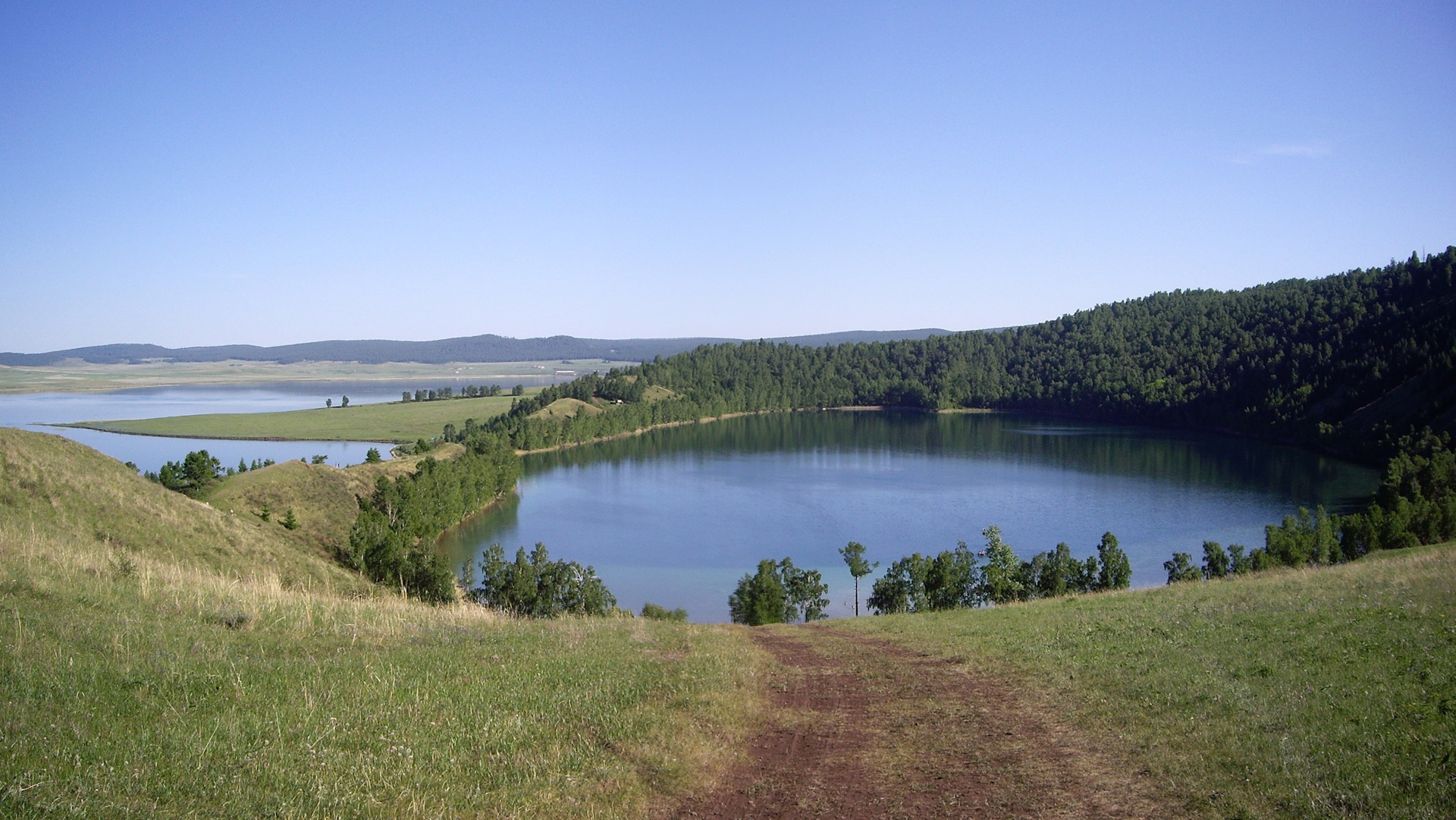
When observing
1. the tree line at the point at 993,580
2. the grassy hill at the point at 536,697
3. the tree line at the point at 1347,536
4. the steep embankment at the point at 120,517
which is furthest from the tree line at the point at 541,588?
the tree line at the point at 1347,536

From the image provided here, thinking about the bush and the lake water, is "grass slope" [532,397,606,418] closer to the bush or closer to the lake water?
the lake water

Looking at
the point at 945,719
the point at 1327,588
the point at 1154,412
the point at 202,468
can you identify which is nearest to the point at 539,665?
the point at 945,719

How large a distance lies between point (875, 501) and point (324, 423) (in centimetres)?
10952

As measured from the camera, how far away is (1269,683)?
998 cm

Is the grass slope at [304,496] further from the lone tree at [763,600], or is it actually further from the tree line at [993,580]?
the tree line at [993,580]

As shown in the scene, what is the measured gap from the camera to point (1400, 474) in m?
56.3

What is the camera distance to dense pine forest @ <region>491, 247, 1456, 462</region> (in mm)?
106188

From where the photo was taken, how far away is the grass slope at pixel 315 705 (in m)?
5.83

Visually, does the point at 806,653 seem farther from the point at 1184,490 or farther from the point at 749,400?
the point at 749,400

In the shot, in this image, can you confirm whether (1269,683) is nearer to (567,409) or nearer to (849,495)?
(849,495)

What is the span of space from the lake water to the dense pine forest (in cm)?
826

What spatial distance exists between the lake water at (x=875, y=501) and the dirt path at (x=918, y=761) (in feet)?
109

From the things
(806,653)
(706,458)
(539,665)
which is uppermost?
(539,665)

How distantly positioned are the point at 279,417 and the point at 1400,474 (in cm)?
16189
